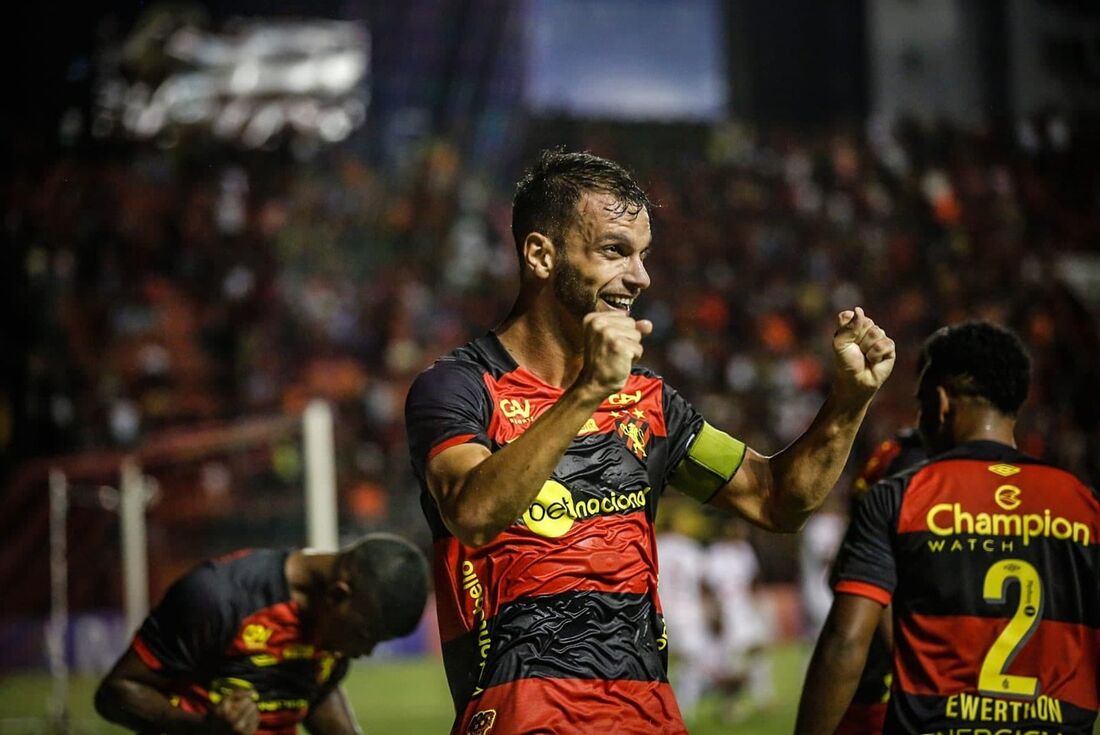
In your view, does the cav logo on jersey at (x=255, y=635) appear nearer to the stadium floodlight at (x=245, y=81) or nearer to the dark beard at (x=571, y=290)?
the dark beard at (x=571, y=290)

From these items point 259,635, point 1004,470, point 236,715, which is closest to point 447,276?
point 259,635

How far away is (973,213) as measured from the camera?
2366 centimetres

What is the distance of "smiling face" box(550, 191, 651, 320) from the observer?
10.2 feet

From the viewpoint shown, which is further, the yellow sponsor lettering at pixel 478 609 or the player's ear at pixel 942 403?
the player's ear at pixel 942 403

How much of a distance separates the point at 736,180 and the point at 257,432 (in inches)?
635

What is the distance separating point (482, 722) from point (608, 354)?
0.94m

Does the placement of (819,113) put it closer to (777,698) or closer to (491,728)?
(777,698)

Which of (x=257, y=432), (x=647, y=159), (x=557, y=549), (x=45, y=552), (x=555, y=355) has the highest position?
(x=647, y=159)

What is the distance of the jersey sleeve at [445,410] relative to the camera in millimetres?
2934

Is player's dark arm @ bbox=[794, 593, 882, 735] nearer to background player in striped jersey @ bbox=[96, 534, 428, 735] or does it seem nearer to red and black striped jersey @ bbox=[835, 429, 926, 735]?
red and black striped jersey @ bbox=[835, 429, 926, 735]

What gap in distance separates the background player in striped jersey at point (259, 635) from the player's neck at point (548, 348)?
5.03 ft

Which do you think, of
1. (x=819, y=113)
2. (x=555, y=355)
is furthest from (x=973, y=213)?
(x=555, y=355)

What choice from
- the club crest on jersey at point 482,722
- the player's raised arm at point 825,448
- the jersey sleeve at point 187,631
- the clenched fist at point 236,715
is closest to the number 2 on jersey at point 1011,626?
the player's raised arm at point 825,448

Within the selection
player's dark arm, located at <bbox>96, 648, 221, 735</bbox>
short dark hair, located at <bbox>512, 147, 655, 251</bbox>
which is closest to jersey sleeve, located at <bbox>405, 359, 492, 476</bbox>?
short dark hair, located at <bbox>512, 147, 655, 251</bbox>
